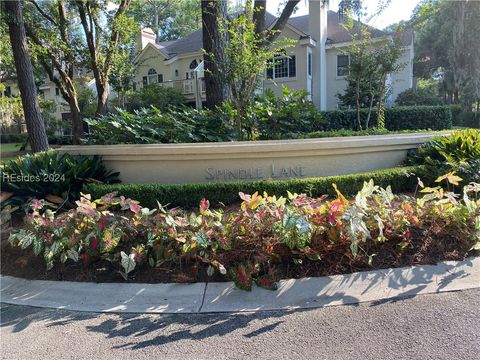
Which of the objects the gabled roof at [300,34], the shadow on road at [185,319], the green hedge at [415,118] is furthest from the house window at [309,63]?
the shadow on road at [185,319]

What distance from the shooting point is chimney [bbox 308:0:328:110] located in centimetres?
2434

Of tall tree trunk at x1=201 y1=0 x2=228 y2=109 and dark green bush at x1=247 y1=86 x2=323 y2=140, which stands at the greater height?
tall tree trunk at x1=201 y1=0 x2=228 y2=109

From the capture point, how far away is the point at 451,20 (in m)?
33.6

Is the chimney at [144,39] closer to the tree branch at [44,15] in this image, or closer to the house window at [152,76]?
the house window at [152,76]

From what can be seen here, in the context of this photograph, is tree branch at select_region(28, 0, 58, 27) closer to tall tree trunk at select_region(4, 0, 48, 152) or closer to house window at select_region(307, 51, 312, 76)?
tall tree trunk at select_region(4, 0, 48, 152)

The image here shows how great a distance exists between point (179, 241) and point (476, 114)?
34.1 meters

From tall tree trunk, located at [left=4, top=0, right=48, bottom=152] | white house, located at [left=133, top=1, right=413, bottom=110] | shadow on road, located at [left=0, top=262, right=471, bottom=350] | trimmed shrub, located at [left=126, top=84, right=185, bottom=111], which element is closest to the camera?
shadow on road, located at [left=0, top=262, right=471, bottom=350]

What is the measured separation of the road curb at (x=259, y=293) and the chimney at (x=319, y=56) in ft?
68.9

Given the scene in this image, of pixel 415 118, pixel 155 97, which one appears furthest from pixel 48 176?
pixel 155 97

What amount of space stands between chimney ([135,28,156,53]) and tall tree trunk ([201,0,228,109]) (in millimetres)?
23889

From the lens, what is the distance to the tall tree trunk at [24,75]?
10.1m

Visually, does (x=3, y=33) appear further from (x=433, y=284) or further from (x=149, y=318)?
(x=433, y=284)

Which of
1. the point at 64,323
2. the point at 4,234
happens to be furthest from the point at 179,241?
the point at 4,234

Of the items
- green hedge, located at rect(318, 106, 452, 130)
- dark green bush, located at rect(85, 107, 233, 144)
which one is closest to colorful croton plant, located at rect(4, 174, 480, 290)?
dark green bush, located at rect(85, 107, 233, 144)
